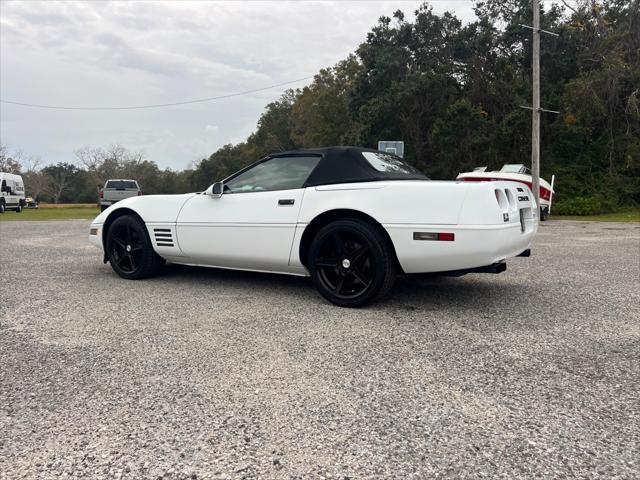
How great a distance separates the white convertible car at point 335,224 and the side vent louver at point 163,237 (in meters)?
0.01

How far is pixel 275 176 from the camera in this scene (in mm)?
4715

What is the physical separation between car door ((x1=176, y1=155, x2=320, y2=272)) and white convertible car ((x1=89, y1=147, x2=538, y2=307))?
0.03 ft

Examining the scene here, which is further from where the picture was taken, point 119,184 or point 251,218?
point 119,184

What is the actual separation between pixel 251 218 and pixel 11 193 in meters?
25.9

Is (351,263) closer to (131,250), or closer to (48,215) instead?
(131,250)

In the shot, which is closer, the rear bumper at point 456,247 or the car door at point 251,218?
the rear bumper at point 456,247

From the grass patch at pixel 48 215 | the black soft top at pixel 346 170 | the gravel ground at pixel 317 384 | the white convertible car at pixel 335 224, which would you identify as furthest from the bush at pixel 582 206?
the grass patch at pixel 48 215

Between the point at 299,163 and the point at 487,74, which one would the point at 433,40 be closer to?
the point at 487,74

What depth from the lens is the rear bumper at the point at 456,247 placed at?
12.0 feet

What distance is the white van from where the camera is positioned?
80.4 feet

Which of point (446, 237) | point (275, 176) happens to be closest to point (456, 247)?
point (446, 237)

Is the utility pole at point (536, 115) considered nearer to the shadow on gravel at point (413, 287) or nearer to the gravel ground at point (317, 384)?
the shadow on gravel at point (413, 287)

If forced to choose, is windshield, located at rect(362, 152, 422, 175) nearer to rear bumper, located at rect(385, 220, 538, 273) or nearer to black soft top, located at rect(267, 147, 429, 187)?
black soft top, located at rect(267, 147, 429, 187)

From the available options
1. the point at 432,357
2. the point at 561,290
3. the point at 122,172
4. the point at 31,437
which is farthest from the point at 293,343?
the point at 122,172
